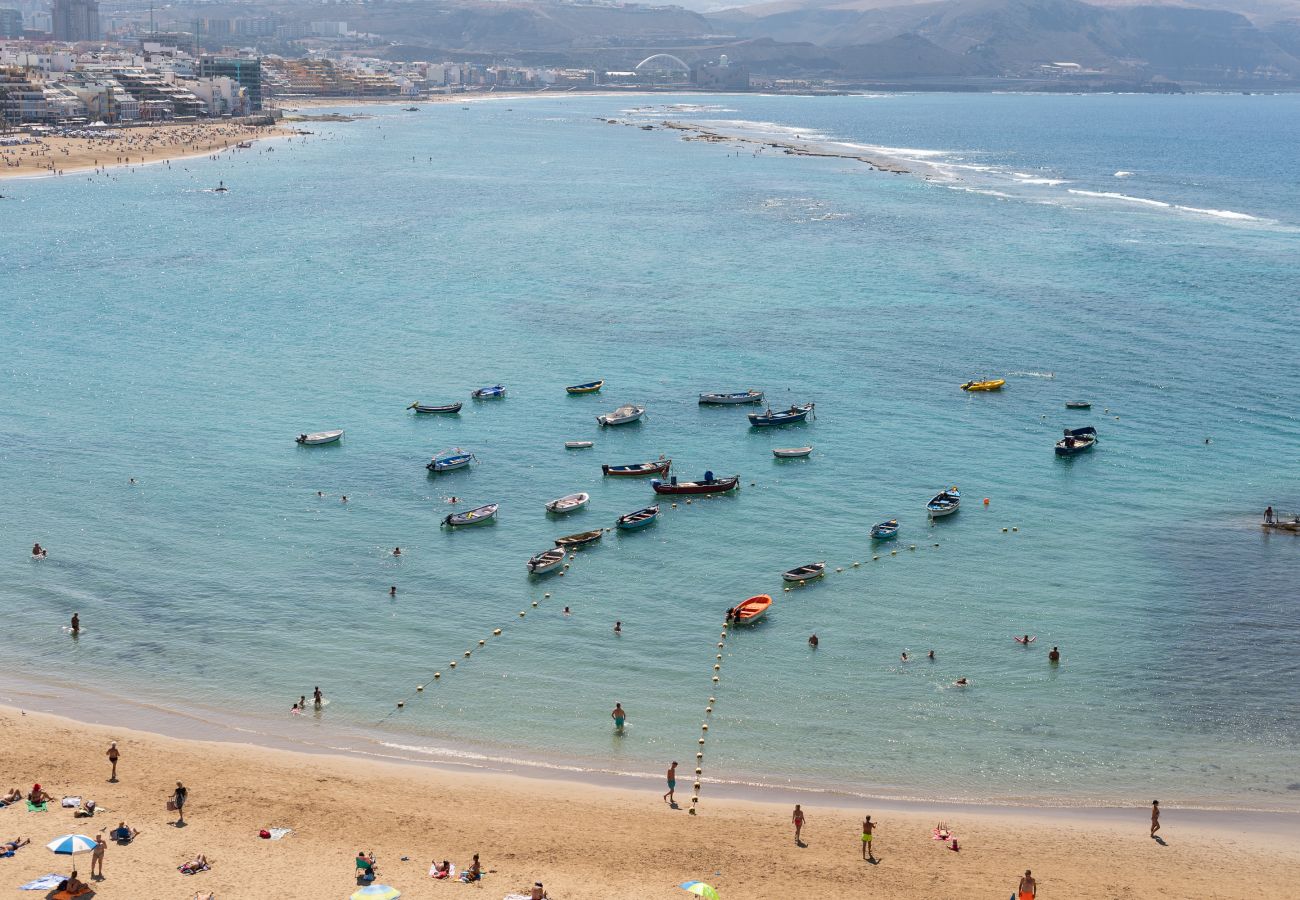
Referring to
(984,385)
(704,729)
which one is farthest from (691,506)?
(984,385)

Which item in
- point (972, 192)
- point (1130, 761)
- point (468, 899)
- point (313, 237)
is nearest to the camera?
point (468, 899)

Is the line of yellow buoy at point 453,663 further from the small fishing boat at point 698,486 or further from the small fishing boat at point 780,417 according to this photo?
the small fishing boat at point 780,417

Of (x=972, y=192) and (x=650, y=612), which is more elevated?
(x=972, y=192)

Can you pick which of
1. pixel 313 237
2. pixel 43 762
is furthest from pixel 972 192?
pixel 43 762

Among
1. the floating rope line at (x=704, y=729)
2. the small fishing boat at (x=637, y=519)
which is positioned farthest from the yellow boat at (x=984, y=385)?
the floating rope line at (x=704, y=729)

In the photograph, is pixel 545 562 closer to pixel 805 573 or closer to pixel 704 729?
pixel 805 573

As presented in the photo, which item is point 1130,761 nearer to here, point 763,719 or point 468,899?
point 763,719

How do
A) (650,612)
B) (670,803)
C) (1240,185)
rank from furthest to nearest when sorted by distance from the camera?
(1240,185) < (650,612) < (670,803)
